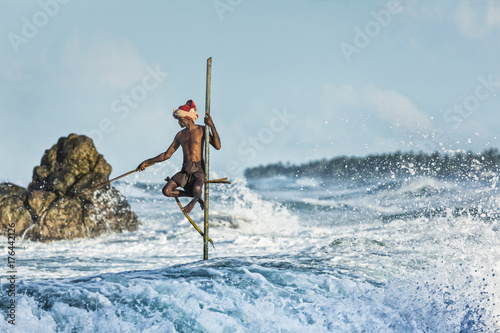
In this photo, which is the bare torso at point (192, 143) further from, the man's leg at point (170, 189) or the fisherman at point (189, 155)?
the man's leg at point (170, 189)

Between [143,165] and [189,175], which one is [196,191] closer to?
[189,175]

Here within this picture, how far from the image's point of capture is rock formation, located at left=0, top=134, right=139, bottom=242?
41.5 feet

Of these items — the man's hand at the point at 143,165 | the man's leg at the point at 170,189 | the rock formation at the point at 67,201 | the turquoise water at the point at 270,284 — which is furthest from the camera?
the rock formation at the point at 67,201

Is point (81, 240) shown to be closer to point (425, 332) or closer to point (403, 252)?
point (403, 252)

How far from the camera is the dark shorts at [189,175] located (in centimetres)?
695

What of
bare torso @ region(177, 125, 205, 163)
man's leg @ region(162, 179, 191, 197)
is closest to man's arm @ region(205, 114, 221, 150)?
bare torso @ region(177, 125, 205, 163)

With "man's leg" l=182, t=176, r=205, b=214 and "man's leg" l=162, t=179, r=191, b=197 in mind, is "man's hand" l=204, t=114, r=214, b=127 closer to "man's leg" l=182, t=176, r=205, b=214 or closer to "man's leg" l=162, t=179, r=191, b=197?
"man's leg" l=182, t=176, r=205, b=214

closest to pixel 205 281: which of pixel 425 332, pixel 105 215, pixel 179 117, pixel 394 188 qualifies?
pixel 179 117

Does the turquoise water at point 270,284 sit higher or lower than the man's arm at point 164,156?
lower

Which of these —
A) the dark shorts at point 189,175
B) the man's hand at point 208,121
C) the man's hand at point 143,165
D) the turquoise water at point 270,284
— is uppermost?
the man's hand at point 208,121

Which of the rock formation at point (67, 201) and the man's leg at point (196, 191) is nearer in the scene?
the man's leg at point (196, 191)

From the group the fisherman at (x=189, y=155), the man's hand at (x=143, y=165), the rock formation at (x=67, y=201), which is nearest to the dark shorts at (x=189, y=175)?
the fisherman at (x=189, y=155)

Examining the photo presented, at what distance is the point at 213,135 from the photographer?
711 centimetres

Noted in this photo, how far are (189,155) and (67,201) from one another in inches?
280
